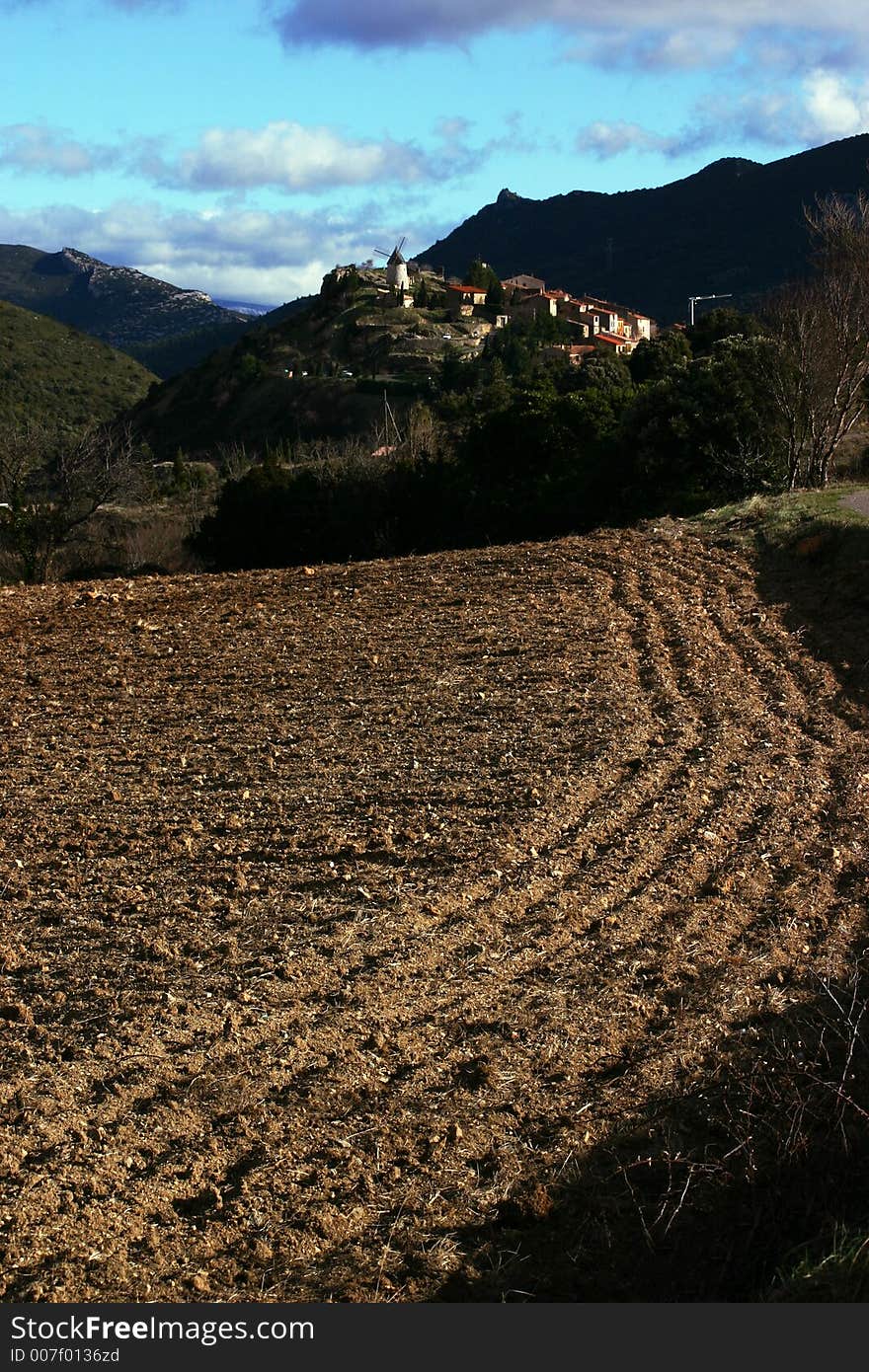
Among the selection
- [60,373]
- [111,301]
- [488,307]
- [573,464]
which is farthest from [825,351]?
[111,301]

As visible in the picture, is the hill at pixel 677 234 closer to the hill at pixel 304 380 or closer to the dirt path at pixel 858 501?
the hill at pixel 304 380

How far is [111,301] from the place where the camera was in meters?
140

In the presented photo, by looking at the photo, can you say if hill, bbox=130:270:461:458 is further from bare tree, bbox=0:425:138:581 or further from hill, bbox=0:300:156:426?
bare tree, bbox=0:425:138:581

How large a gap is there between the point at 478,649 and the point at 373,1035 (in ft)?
15.8

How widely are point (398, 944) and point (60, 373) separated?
77124mm

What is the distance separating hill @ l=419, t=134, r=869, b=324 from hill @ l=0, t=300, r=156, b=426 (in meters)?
40.4

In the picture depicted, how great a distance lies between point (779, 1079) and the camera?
4379 mm

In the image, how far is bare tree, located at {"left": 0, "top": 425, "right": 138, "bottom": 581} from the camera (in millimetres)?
18797

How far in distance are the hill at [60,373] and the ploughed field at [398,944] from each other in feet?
187

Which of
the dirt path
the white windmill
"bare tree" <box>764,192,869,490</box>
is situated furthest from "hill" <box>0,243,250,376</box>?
the dirt path

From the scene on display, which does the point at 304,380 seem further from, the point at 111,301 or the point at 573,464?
the point at 111,301

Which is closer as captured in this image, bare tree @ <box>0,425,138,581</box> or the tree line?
the tree line

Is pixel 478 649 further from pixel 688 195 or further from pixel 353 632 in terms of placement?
pixel 688 195

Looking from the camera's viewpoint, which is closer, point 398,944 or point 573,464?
point 398,944
